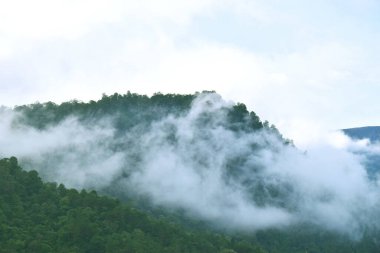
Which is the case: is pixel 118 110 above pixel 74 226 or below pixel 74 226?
above

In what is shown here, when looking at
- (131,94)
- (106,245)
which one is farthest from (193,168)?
(106,245)

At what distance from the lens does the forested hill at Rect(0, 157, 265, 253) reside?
2746 inches

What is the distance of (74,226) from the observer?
7338cm

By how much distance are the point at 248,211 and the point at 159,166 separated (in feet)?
62.4

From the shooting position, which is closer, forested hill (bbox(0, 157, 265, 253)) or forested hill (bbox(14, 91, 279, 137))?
forested hill (bbox(0, 157, 265, 253))

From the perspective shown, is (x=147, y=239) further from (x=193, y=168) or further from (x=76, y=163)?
(x=193, y=168)

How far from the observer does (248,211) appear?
12262cm

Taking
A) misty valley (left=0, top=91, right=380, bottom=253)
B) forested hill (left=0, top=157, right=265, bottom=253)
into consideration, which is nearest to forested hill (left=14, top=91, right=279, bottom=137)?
misty valley (left=0, top=91, right=380, bottom=253)

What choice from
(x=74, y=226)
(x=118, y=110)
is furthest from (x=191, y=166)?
(x=74, y=226)

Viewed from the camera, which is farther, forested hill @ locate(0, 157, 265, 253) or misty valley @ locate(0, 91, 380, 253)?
misty valley @ locate(0, 91, 380, 253)

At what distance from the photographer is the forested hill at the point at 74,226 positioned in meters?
69.8

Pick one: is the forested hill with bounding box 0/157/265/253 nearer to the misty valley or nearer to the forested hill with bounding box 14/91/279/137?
the misty valley

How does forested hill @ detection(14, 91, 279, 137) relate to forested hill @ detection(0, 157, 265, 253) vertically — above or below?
above

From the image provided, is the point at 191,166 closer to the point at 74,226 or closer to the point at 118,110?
the point at 118,110
